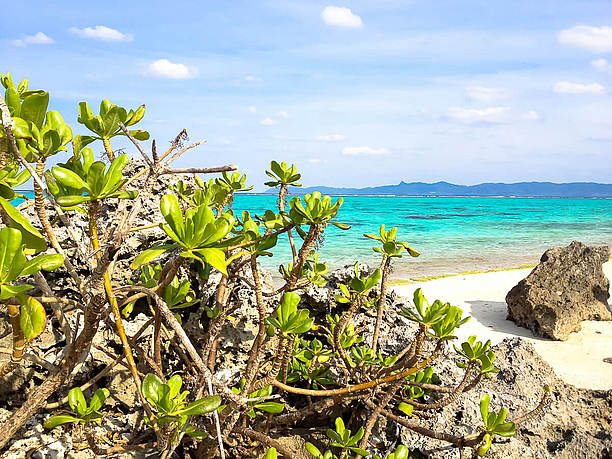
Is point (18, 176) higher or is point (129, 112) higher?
point (129, 112)

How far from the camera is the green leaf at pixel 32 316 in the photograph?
3.54 ft

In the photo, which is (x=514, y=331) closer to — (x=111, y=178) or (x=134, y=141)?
(x=134, y=141)

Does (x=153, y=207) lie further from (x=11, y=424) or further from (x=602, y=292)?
(x=602, y=292)

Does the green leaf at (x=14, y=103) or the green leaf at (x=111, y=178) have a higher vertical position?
the green leaf at (x=14, y=103)

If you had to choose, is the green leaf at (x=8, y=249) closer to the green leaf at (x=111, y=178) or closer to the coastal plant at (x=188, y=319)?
the coastal plant at (x=188, y=319)

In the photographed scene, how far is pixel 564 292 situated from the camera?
20.5ft

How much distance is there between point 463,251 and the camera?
19328 millimetres

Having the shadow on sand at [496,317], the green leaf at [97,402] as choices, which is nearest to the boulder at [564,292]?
the shadow on sand at [496,317]

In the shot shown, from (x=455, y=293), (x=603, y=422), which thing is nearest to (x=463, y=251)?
(x=455, y=293)

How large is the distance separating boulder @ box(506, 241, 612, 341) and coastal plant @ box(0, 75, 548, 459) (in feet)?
15.0

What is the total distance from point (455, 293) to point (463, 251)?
37.6 ft

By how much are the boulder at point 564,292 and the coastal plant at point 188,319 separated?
4567mm

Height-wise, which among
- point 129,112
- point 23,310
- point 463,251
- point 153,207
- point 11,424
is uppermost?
point 129,112

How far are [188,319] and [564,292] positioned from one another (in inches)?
234
